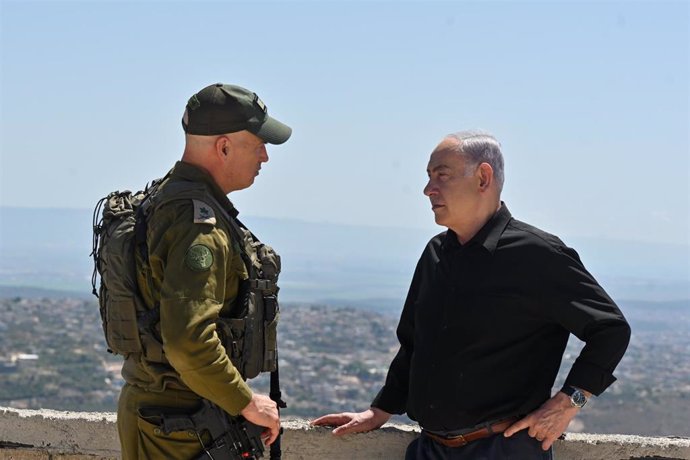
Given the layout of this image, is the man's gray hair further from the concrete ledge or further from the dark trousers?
the concrete ledge

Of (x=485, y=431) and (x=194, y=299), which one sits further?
(x=485, y=431)

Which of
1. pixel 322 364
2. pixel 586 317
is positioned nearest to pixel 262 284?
pixel 586 317

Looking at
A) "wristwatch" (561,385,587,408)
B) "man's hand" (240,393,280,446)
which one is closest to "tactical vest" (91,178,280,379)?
"man's hand" (240,393,280,446)

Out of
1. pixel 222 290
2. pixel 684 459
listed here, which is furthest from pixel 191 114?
pixel 684 459

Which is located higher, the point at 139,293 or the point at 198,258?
the point at 198,258

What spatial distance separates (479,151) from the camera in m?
4.00

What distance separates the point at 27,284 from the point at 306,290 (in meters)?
48.8

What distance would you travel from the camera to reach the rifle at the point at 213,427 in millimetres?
3625

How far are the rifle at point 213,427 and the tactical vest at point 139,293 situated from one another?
6.6 inches

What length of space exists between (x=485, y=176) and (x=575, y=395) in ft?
2.85

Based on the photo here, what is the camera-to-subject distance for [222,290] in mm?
3523

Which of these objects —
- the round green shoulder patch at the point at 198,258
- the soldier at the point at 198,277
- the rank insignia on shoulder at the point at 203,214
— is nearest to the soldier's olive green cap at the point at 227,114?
the soldier at the point at 198,277

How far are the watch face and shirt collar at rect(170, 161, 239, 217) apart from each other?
141 cm

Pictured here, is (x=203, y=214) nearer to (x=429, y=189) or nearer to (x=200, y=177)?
(x=200, y=177)
